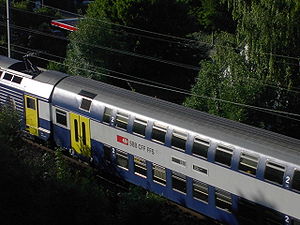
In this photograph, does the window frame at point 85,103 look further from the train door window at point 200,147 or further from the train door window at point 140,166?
the train door window at point 200,147

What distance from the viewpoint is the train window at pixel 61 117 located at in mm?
20797

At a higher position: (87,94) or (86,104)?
(87,94)

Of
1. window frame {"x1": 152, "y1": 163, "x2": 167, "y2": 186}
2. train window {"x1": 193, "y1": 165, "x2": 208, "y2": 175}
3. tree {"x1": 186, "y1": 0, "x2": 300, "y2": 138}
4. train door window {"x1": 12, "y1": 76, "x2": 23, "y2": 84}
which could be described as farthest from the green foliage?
tree {"x1": 186, "y1": 0, "x2": 300, "y2": 138}

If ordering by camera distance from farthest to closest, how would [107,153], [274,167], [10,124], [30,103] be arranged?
1. [30,103]
2. [107,153]
3. [10,124]
4. [274,167]

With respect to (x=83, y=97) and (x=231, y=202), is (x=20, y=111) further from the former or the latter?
(x=231, y=202)

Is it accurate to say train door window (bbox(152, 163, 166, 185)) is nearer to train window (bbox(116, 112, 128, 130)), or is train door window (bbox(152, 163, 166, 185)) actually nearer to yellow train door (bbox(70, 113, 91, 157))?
train window (bbox(116, 112, 128, 130))

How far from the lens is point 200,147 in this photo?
53.3 feet

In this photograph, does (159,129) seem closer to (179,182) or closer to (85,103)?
(179,182)

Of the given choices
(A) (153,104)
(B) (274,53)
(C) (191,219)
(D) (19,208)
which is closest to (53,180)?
(D) (19,208)

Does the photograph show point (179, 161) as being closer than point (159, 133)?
Yes

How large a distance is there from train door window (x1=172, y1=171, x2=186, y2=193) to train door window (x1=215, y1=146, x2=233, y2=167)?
1.63 m

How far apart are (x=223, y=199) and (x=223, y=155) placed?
4.68 ft

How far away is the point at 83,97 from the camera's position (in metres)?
19.9

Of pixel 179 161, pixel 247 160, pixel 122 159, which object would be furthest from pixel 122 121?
pixel 247 160
